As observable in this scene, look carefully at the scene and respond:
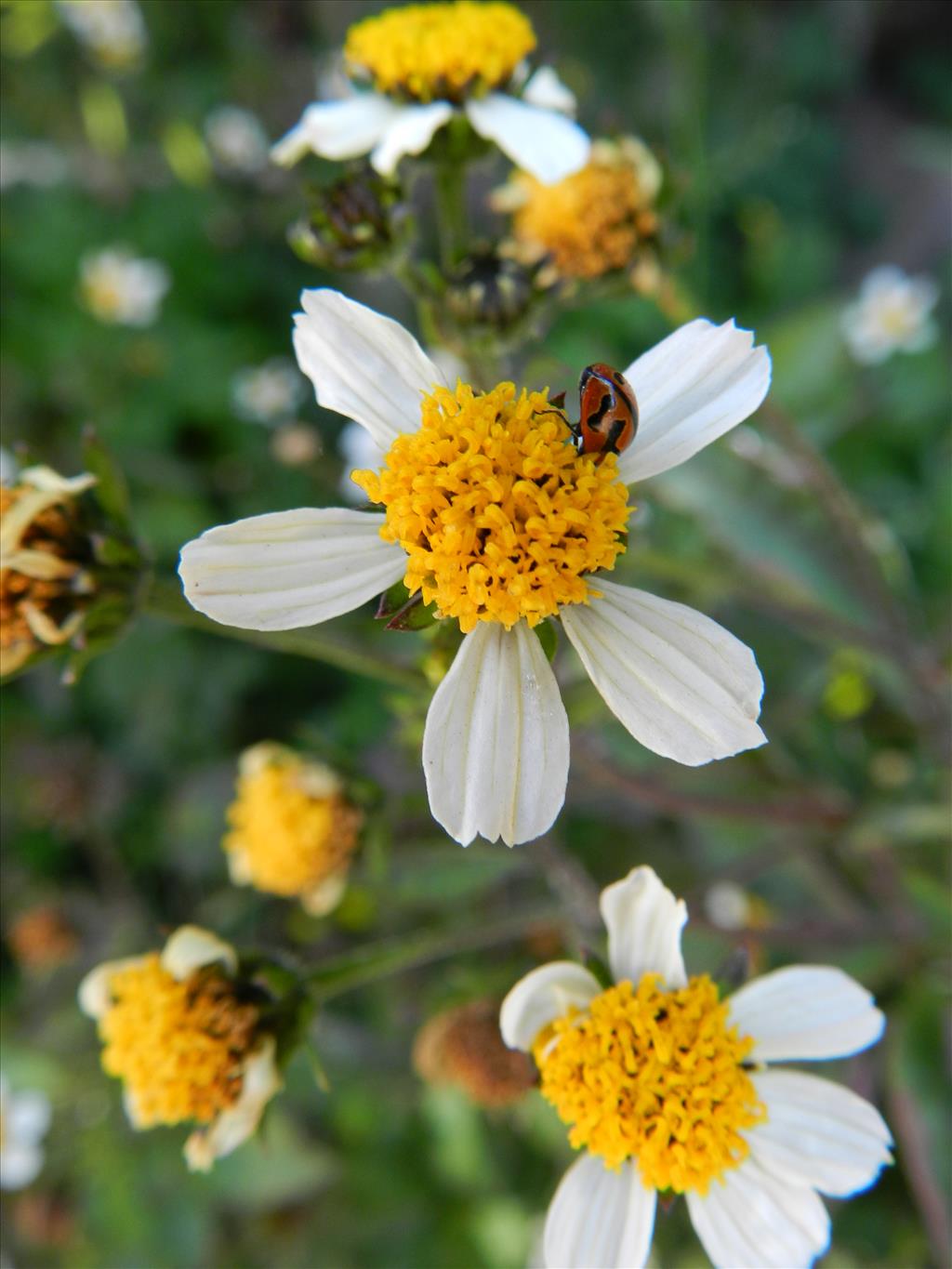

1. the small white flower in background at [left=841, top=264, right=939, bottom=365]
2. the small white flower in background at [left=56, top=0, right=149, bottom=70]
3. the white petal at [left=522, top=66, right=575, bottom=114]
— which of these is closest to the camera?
the white petal at [left=522, top=66, right=575, bottom=114]

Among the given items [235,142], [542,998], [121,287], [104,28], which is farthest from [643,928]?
[104,28]

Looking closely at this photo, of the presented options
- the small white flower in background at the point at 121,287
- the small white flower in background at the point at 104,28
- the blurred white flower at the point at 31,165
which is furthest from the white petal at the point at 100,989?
the small white flower in background at the point at 104,28

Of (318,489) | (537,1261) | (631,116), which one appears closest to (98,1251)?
(537,1261)

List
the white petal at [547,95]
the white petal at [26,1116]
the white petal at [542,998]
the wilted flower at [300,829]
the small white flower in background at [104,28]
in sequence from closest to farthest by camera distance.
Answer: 1. the white petal at [542,998]
2. the white petal at [547,95]
3. the wilted flower at [300,829]
4. the white petal at [26,1116]
5. the small white flower in background at [104,28]

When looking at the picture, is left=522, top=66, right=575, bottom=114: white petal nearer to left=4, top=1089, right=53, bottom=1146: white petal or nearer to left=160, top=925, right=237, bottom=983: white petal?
left=160, top=925, right=237, bottom=983: white petal

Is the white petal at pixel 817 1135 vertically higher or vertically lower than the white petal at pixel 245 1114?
higher

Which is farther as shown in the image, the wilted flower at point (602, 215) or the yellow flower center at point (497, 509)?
the wilted flower at point (602, 215)

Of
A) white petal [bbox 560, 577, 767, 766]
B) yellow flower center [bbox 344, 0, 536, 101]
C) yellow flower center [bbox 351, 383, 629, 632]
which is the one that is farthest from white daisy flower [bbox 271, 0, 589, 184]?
white petal [bbox 560, 577, 767, 766]

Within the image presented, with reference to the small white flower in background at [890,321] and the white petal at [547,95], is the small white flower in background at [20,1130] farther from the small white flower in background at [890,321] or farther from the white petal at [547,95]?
the small white flower in background at [890,321]
